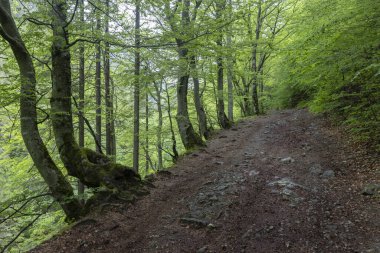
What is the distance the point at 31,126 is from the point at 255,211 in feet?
17.0

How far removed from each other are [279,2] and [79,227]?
65.9ft

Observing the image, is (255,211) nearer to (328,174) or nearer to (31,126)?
(328,174)

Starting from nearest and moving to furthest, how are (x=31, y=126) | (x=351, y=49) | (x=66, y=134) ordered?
(x=31, y=126), (x=351, y=49), (x=66, y=134)

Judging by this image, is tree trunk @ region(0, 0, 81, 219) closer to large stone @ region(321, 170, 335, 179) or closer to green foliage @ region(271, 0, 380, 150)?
large stone @ region(321, 170, 335, 179)

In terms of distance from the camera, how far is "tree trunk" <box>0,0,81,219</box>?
17.9 feet

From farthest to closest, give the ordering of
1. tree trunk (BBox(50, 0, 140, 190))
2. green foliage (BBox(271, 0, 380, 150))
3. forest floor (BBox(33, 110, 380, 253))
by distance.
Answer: tree trunk (BBox(50, 0, 140, 190))
green foliage (BBox(271, 0, 380, 150))
forest floor (BBox(33, 110, 380, 253))

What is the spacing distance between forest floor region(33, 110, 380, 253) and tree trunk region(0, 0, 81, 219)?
2.52ft

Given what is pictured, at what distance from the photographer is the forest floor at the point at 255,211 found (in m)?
4.38

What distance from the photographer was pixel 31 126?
18.6ft

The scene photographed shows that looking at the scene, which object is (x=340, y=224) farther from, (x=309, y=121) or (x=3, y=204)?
(x=309, y=121)

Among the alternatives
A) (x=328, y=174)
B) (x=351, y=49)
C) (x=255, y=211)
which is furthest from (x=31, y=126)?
(x=351, y=49)

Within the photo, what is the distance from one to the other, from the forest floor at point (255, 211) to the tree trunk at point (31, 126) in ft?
2.52

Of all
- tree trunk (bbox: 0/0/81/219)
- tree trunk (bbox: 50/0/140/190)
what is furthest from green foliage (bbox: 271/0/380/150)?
tree trunk (bbox: 0/0/81/219)

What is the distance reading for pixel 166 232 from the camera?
5.08 meters
